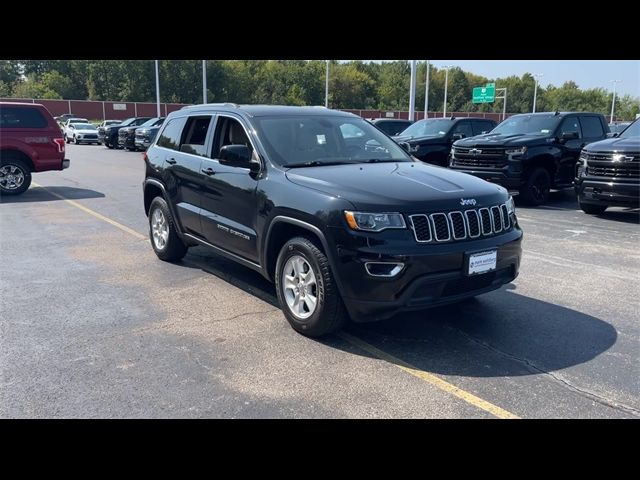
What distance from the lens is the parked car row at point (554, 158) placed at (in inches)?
394

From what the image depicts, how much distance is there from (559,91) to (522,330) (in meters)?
129

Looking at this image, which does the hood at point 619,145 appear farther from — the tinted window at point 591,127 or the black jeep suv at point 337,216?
the black jeep suv at point 337,216

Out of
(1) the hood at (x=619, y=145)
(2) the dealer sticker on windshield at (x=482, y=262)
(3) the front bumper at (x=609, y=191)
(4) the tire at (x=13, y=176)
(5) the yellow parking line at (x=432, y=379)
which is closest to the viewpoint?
(5) the yellow parking line at (x=432, y=379)

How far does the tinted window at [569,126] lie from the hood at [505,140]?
50 cm

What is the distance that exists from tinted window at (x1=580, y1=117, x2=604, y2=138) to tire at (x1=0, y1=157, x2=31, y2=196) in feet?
41.7

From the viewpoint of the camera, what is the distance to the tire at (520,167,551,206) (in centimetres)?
1216

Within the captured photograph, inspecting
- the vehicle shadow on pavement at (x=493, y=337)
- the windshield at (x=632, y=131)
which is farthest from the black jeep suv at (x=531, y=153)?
the vehicle shadow on pavement at (x=493, y=337)

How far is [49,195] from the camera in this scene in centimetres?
1335

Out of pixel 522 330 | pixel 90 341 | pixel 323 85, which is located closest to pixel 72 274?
pixel 90 341

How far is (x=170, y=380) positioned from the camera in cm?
395

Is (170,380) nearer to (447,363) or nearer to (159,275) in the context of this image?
(447,363)

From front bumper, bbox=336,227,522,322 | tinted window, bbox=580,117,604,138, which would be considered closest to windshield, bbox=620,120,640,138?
tinted window, bbox=580,117,604,138

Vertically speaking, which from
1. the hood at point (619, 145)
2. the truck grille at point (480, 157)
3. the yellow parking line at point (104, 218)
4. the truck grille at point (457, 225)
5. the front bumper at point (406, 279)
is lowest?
the yellow parking line at point (104, 218)

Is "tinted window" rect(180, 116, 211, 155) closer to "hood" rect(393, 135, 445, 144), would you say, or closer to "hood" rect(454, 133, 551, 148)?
"hood" rect(454, 133, 551, 148)
